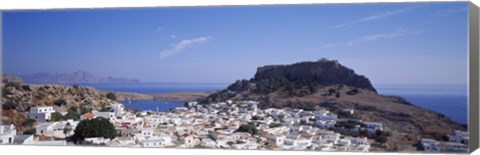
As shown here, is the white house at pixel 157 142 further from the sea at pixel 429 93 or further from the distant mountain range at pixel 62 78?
the distant mountain range at pixel 62 78

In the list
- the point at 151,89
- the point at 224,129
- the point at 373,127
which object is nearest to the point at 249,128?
the point at 224,129

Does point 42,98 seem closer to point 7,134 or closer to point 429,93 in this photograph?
point 7,134

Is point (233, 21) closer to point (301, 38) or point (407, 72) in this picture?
point (301, 38)

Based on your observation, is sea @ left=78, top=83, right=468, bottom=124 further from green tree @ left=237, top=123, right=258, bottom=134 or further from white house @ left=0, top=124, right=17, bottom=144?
white house @ left=0, top=124, right=17, bottom=144

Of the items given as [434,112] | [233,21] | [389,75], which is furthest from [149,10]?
[434,112]

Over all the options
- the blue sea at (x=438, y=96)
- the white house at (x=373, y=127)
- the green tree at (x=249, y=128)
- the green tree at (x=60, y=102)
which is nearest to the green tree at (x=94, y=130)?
the green tree at (x=60, y=102)

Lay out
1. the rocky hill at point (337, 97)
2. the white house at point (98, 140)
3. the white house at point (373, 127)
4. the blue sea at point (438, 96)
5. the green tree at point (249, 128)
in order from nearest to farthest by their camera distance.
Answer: the blue sea at point (438, 96) → the rocky hill at point (337, 97) → the white house at point (373, 127) → the green tree at point (249, 128) → the white house at point (98, 140)

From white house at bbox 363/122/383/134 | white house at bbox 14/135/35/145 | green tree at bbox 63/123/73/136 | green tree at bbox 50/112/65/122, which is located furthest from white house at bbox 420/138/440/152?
white house at bbox 14/135/35/145
